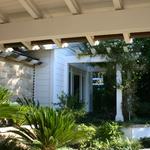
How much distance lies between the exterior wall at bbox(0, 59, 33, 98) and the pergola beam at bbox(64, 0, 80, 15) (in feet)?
32.8

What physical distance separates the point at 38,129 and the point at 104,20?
379 cm

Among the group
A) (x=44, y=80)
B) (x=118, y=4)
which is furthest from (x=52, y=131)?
(x=44, y=80)

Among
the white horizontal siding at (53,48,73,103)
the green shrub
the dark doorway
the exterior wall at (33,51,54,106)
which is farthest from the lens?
the dark doorway

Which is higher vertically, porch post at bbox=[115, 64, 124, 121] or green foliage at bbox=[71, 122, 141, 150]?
porch post at bbox=[115, 64, 124, 121]

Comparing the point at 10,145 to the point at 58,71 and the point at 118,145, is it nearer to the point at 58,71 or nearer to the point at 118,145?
the point at 118,145

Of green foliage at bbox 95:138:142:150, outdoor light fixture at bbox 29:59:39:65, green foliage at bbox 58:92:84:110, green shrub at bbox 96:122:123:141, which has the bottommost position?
green foliage at bbox 95:138:142:150

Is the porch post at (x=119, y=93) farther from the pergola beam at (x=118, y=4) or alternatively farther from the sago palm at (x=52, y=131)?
the pergola beam at (x=118, y=4)

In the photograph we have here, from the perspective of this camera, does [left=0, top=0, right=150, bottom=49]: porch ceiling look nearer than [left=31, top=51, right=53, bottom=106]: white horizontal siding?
Yes

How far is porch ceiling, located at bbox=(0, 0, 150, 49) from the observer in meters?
4.90

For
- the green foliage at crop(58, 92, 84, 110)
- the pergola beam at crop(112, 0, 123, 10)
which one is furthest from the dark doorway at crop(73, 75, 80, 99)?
the pergola beam at crop(112, 0, 123, 10)

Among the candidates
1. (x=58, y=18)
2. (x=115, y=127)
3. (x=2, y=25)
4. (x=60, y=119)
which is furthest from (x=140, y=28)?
(x=115, y=127)

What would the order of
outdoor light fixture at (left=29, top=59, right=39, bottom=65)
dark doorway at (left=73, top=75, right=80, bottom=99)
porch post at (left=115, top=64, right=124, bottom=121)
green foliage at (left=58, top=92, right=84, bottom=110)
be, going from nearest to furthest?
green foliage at (left=58, top=92, right=84, bottom=110) < outdoor light fixture at (left=29, top=59, right=39, bottom=65) < porch post at (left=115, top=64, right=124, bottom=121) < dark doorway at (left=73, top=75, right=80, bottom=99)

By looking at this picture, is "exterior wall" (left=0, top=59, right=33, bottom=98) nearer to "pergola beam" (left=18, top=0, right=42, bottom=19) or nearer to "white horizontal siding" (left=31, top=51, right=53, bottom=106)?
"white horizontal siding" (left=31, top=51, right=53, bottom=106)

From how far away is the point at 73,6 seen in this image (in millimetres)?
4996
